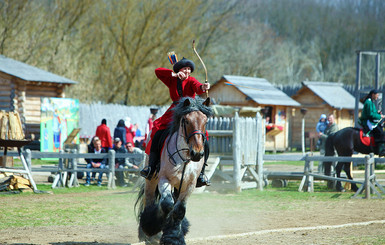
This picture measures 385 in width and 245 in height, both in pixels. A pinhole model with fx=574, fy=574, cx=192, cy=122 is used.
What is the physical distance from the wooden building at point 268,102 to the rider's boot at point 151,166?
29.6 metres

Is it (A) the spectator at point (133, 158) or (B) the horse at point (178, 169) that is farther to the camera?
(A) the spectator at point (133, 158)

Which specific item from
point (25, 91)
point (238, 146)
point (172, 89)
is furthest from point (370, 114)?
point (25, 91)

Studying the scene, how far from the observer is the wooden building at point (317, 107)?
42.5 m

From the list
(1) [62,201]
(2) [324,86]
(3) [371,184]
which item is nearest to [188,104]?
(1) [62,201]

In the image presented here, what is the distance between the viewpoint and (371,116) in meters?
17.4

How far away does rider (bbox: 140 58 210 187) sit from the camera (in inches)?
346

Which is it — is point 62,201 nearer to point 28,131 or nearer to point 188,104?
point 188,104

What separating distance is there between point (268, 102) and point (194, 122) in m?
31.6

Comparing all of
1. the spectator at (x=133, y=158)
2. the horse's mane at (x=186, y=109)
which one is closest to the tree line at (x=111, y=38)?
the spectator at (x=133, y=158)

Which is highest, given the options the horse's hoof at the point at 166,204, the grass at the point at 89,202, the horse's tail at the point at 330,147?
the horse's tail at the point at 330,147

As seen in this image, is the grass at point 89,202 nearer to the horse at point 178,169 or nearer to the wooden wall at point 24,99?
the horse at point 178,169

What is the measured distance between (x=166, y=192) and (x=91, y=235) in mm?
1885

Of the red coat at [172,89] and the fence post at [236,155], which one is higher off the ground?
the red coat at [172,89]

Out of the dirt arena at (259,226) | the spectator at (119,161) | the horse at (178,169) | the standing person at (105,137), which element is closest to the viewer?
the horse at (178,169)
